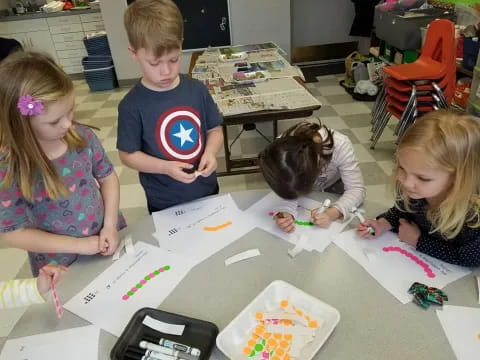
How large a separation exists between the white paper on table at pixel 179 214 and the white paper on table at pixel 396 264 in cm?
38

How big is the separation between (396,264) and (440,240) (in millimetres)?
122

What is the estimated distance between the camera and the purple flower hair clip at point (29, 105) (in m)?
0.74

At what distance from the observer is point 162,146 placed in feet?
3.83

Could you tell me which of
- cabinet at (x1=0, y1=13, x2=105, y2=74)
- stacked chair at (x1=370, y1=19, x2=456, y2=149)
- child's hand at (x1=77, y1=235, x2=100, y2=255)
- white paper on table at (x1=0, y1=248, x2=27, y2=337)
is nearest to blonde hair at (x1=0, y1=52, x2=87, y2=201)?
child's hand at (x1=77, y1=235, x2=100, y2=255)

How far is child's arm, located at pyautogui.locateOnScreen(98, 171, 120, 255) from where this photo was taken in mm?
953

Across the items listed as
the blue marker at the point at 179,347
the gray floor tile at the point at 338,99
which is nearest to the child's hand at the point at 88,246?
the blue marker at the point at 179,347

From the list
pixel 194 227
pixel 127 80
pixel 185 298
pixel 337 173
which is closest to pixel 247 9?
pixel 127 80

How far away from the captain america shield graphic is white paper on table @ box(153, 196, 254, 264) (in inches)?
7.7

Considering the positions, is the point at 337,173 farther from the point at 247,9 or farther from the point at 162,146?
the point at 247,9

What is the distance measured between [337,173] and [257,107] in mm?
757

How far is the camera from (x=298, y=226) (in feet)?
3.29

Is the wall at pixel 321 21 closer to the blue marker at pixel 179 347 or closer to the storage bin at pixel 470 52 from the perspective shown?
the storage bin at pixel 470 52

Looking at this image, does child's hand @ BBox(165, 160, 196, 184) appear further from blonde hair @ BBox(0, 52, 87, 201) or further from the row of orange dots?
the row of orange dots

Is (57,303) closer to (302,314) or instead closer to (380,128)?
(302,314)
